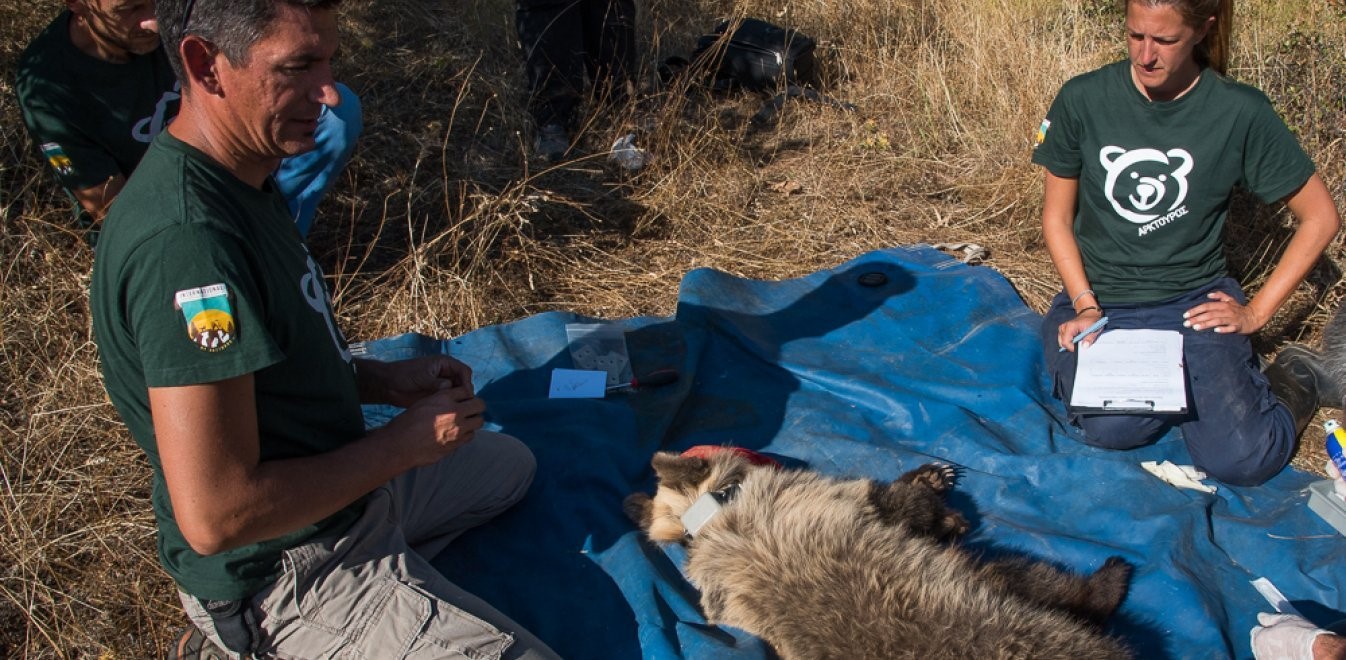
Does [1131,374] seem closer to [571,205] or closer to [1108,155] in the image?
[1108,155]

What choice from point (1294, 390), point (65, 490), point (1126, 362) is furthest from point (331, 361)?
point (1294, 390)

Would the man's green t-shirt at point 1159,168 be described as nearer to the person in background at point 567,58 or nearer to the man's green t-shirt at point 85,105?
the person in background at point 567,58

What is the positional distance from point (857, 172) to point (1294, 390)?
3.04 metres

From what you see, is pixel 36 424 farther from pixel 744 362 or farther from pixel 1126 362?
pixel 1126 362

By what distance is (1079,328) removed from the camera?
414 centimetres

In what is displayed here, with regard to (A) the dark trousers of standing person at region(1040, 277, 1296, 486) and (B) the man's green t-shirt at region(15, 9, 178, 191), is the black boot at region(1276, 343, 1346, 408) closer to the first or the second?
(A) the dark trousers of standing person at region(1040, 277, 1296, 486)

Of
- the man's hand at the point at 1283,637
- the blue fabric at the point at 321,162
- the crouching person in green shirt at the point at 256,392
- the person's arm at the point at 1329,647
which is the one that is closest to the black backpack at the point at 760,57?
the blue fabric at the point at 321,162

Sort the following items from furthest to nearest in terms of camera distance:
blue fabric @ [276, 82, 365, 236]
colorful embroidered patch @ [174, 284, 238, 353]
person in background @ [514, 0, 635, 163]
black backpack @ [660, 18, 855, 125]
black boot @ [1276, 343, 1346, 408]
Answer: black backpack @ [660, 18, 855, 125]
person in background @ [514, 0, 635, 163]
blue fabric @ [276, 82, 365, 236]
black boot @ [1276, 343, 1346, 408]
colorful embroidered patch @ [174, 284, 238, 353]

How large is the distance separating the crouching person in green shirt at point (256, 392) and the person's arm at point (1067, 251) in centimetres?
265

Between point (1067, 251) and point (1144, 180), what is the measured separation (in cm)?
→ 43

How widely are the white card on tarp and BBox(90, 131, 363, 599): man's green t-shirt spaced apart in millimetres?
1701

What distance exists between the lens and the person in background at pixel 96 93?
3979 millimetres

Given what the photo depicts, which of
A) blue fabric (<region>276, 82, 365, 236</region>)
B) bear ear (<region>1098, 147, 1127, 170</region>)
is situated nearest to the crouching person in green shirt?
blue fabric (<region>276, 82, 365, 236</region>)

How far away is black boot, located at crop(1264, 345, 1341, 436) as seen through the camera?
4.07m
